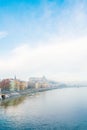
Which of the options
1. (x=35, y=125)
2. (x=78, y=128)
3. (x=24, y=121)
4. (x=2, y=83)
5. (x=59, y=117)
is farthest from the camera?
(x=2, y=83)

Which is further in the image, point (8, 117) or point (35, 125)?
point (8, 117)

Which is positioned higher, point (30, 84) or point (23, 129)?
point (30, 84)

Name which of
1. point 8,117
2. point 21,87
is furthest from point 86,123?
point 21,87

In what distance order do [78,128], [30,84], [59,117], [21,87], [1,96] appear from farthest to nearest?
[30,84] < [21,87] < [1,96] < [59,117] < [78,128]

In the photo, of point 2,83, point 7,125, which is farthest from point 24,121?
point 2,83

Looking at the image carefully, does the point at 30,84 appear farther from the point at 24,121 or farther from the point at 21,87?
the point at 24,121

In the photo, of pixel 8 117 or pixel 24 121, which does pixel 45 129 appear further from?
pixel 8 117

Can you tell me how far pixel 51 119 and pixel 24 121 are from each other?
4821mm

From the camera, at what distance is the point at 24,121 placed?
44.8 meters

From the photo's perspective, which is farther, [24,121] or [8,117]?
[8,117]

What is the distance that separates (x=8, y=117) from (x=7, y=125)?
277 inches

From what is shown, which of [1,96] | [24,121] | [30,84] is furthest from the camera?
[30,84]

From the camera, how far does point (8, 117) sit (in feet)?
162

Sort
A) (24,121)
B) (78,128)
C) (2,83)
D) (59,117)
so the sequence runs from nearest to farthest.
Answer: (78,128) → (24,121) → (59,117) → (2,83)
